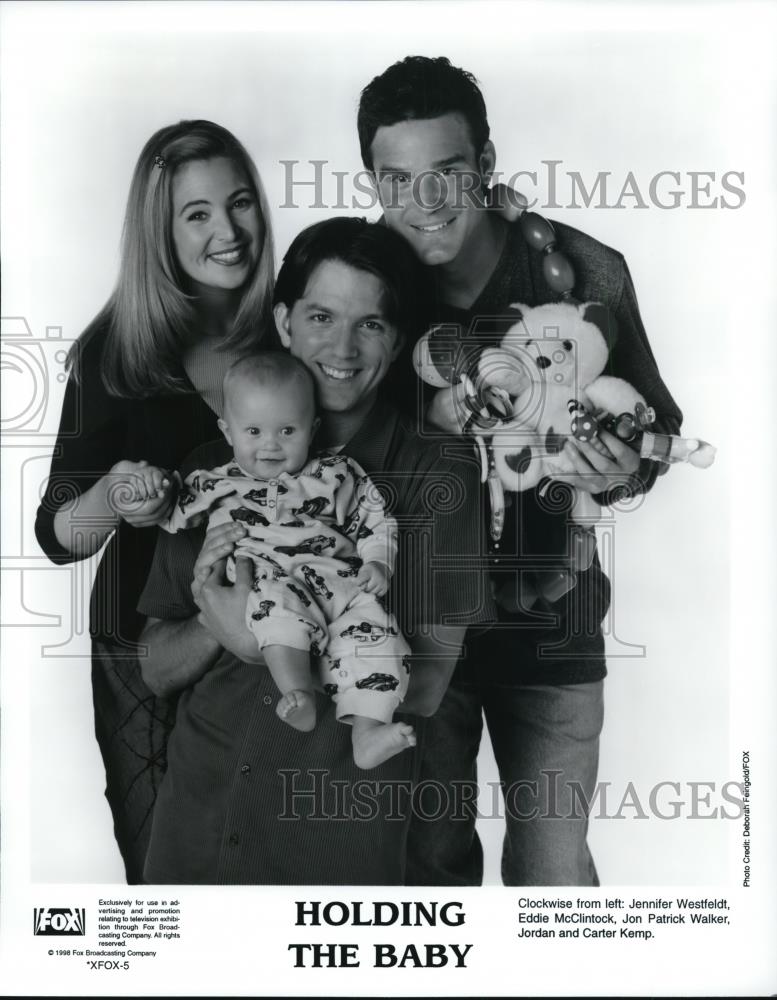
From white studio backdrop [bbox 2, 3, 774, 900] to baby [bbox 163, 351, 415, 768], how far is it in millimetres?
275

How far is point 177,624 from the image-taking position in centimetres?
171

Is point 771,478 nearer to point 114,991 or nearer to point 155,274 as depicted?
point 155,274

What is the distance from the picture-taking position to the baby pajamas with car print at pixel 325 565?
1580mm

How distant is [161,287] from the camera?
67.6 inches

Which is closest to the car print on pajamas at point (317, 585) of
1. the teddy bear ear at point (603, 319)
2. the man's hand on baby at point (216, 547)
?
the man's hand on baby at point (216, 547)

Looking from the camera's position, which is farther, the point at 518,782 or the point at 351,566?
the point at 518,782

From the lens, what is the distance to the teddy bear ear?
171 cm

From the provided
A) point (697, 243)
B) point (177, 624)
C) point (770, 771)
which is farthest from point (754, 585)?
point (177, 624)

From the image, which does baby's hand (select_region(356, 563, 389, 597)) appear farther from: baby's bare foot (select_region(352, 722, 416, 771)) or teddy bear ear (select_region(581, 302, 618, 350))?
teddy bear ear (select_region(581, 302, 618, 350))

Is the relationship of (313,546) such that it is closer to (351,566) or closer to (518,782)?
(351,566)

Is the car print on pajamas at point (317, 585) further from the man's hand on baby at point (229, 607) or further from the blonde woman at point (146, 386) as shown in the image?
the blonde woman at point (146, 386)

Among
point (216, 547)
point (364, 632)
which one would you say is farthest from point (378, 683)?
point (216, 547)

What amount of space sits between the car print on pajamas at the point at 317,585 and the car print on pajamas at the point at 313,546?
0.03m

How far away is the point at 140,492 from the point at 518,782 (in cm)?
79
